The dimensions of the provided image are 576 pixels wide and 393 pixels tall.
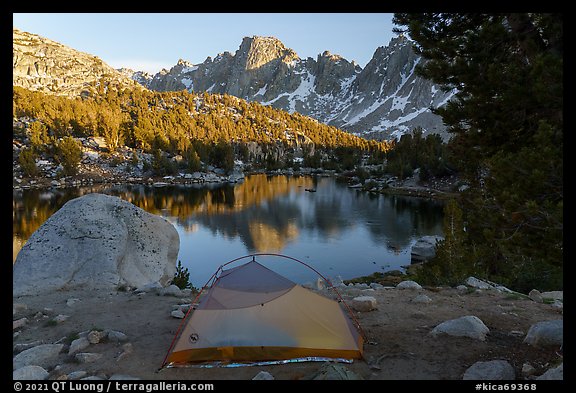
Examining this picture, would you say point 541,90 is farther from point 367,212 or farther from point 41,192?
point 41,192

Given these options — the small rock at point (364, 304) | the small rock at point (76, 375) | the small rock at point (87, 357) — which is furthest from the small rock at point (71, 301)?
the small rock at point (364, 304)

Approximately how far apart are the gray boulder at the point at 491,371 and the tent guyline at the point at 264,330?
5.55 feet

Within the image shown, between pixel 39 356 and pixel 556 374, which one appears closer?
pixel 556 374

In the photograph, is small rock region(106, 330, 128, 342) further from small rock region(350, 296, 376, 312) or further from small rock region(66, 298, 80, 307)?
small rock region(350, 296, 376, 312)

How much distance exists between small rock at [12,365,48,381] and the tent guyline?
1.72 meters

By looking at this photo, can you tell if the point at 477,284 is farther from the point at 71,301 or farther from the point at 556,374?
the point at 71,301

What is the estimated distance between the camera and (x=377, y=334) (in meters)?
6.95

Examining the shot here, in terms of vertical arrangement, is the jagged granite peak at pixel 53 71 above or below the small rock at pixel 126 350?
above

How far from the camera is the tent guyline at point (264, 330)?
19.8 feet

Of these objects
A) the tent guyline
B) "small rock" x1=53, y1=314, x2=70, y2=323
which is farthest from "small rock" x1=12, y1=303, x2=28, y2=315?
the tent guyline

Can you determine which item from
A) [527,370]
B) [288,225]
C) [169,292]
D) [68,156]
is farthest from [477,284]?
[68,156]

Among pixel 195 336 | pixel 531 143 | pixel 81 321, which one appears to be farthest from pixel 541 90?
Answer: pixel 81 321

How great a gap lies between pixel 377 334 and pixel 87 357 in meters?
5.21

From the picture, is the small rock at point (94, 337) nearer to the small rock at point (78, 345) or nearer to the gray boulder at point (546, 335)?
the small rock at point (78, 345)
